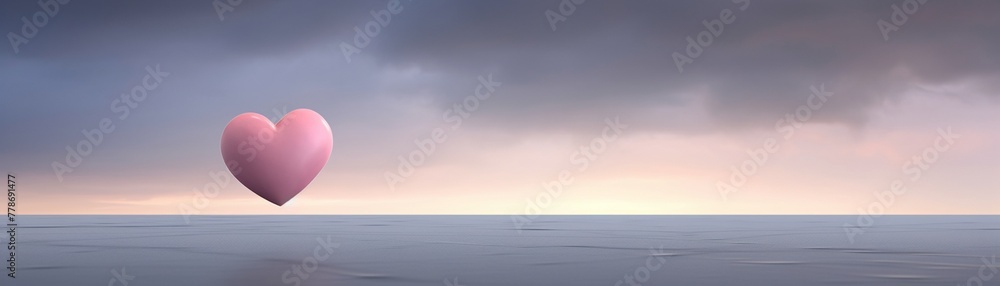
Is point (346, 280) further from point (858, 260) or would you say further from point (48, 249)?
point (48, 249)

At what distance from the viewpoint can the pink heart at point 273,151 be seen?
19.6m

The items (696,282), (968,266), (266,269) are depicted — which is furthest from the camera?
(968,266)

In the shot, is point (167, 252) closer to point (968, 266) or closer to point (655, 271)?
point (655, 271)

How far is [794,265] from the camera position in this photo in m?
25.0

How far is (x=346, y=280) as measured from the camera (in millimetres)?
20312

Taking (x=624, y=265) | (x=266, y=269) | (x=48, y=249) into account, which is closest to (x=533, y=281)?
(x=624, y=265)

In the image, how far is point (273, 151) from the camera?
19703mm

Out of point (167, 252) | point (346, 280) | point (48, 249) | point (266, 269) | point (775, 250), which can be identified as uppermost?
point (48, 249)

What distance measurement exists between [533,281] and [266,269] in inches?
281

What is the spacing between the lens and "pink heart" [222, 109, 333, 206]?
19.6 m

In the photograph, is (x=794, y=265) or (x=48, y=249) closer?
(x=794, y=265)

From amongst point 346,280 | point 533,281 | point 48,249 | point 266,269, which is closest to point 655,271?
point 533,281

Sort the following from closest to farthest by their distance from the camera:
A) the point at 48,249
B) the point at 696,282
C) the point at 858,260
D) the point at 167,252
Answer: the point at 696,282, the point at 858,260, the point at 167,252, the point at 48,249

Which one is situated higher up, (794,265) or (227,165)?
(227,165)
